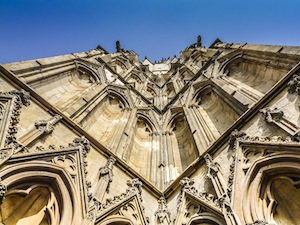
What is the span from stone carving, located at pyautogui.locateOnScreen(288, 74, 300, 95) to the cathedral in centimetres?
4

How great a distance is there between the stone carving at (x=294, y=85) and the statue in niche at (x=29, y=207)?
7.08 m

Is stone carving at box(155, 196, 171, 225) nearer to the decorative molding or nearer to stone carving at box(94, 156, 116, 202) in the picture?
stone carving at box(94, 156, 116, 202)

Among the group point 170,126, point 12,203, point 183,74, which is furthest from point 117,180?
point 183,74

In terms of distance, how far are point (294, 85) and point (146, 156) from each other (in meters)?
6.25

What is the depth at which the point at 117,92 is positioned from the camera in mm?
16031

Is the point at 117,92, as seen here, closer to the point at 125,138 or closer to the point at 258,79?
the point at 125,138

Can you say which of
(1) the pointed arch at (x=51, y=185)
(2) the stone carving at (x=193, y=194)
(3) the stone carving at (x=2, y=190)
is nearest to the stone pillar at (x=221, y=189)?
(2) the stone carving at (x=193, y=194)

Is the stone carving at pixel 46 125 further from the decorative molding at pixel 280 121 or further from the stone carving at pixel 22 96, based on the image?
the decorative molding at pixel 280 121

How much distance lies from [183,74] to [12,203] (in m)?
22.5

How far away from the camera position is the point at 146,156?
11570mm

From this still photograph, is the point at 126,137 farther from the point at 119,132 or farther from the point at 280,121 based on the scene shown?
the point at 280,121

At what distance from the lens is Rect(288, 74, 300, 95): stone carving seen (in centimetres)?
785

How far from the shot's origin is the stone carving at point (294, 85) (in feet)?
25.8

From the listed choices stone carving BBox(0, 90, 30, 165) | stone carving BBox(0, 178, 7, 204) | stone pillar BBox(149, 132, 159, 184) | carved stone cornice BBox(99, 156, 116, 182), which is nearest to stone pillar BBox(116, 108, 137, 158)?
stone pillar BBox(149, 132, 159, 184)
